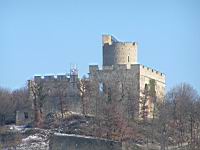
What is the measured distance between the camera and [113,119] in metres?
50.7

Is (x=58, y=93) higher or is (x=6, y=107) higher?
(x=58, y=93)

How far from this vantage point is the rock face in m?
47.3

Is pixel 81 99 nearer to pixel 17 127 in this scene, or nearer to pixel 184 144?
pixel 17 127

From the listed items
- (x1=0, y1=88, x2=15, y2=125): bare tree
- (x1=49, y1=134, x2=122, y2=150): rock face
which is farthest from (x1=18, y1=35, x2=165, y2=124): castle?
(x1=49, y1=134, x2=122, y2=150): rock face

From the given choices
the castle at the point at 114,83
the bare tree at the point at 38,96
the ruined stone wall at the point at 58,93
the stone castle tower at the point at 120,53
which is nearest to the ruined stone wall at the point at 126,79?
the castle at the point at 114,83

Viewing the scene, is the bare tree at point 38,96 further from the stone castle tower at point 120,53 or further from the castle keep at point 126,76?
the stone castle tower at point 120,53

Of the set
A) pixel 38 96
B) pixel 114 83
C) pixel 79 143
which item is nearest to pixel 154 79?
pixel 114 83

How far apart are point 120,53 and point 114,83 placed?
301 cm

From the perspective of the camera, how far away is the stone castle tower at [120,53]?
60.8m

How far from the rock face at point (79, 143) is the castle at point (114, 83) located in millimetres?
8341

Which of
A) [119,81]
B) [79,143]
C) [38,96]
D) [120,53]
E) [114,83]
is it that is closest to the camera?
[79,143]

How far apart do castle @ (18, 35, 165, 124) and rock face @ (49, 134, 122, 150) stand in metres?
8.34

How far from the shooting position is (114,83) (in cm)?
5875

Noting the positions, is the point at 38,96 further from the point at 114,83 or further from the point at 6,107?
the point at 114,83
